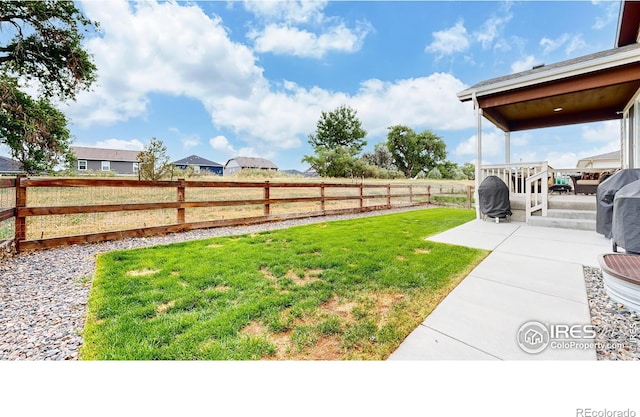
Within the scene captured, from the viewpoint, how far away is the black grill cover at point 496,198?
512cm

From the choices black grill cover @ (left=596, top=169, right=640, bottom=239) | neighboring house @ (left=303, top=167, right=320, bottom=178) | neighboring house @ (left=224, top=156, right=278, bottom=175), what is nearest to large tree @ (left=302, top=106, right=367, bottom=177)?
neighboring house @ (left=303, top=167, right=320, bottom=178)

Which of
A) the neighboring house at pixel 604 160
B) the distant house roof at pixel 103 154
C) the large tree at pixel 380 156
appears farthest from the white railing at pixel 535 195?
the distant house roof at pixel 103 154

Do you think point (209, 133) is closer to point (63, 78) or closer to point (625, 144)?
point (63, 78)

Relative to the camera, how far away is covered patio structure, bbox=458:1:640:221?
4160 millimetres

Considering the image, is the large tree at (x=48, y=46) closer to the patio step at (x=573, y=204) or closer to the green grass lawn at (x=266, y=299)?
the green grass lawn at (x=266, y=299)

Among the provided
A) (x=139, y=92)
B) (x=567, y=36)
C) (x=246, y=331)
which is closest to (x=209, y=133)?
(x=139, y=92)

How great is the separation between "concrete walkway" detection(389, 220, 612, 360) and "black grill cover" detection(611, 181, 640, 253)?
418mm

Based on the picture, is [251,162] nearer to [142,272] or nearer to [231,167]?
[231,167]

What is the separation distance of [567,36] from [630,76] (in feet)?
5.49

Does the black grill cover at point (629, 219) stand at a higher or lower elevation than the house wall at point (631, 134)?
lower

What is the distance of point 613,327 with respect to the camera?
1580 mm

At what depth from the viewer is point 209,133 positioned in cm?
915

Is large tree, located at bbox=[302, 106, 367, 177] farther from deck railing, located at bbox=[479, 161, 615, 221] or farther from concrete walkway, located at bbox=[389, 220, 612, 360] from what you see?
concrete walkway, located at bbox=[389, 220, 612, 360]

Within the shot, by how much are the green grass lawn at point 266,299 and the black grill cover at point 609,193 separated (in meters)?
A: 1.95
